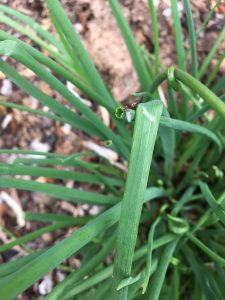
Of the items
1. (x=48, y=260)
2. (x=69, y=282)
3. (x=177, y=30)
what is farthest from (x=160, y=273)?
(x=177, y=30)

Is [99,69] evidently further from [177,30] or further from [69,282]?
[69,282]

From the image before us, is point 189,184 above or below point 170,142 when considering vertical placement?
below

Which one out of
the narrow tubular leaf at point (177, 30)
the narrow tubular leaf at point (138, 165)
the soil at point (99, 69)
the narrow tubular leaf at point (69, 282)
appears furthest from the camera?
the soil at point (99, 69)

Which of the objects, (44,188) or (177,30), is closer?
(44,188)

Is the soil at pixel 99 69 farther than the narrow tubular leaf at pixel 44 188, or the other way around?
the soil at pixel 99 69

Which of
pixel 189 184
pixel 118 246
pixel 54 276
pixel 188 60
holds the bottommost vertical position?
pixel 54 276

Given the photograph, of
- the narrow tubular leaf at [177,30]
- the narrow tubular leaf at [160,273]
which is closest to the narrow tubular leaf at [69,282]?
the narrow tubular leaf at [160,273]

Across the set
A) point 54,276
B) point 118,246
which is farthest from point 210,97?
point 54,276

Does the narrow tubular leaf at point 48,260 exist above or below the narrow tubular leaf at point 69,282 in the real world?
above

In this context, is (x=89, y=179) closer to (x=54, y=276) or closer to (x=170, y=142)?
(x=170, y=142)

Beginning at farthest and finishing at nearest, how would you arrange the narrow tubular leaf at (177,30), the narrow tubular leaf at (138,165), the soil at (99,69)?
the soil at (99,69)
the narrow tubular leaf at (177,30)
the narrow tubular leaf at (138,165)

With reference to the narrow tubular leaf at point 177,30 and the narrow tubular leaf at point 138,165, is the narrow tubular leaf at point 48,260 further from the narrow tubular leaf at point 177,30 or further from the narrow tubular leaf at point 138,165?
the narrow tubular leaf at point 177,30
